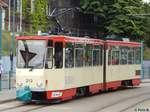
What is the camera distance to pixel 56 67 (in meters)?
24.2

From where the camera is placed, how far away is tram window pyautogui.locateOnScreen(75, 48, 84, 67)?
26.2 m

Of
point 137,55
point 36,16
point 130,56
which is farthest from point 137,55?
point 36,16

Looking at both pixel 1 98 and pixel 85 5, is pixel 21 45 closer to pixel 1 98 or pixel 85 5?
pixel 1 98

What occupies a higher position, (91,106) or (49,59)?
(49,59)

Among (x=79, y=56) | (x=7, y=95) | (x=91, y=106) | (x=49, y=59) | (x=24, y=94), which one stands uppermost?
(x=79, y=56)

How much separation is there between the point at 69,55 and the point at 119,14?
45151 millimetres

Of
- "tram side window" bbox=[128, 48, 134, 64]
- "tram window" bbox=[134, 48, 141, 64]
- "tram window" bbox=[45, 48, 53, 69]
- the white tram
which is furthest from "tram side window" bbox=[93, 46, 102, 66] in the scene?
"tram window" bbox=[134, 48, 141, 64]

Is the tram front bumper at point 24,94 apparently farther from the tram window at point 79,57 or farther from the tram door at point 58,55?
the tram window at point 79,57

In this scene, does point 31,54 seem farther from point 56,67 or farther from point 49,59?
point 56,67

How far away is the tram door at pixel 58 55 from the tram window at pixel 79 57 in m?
1.92

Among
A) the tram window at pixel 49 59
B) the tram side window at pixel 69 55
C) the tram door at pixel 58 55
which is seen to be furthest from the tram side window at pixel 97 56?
the tram window at pixel 49 59

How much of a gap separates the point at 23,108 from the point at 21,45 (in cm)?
319

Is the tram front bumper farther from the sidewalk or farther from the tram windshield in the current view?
the tram windshield

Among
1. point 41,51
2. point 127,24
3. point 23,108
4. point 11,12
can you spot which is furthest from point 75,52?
point 127,24
